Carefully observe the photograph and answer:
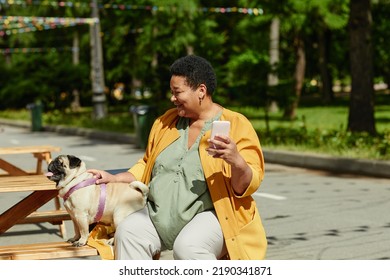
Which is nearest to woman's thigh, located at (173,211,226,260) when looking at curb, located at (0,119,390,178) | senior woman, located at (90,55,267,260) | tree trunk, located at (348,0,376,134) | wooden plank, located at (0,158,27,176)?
senior woman, located at (90,55,267,260)

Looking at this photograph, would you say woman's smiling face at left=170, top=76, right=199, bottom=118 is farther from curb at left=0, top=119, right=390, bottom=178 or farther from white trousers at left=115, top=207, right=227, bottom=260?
curb at left=0, top=119, right=390, bottom=178

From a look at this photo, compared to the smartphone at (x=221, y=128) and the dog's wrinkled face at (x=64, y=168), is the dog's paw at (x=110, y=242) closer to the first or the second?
the dog's wrinkled face at (x=64, y=168)

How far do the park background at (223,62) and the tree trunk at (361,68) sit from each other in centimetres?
2

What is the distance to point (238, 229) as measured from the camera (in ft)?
14.8

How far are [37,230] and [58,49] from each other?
52398 mm

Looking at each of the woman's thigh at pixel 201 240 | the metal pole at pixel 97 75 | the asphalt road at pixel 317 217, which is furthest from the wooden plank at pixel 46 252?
the metal pole at pixel 97 75

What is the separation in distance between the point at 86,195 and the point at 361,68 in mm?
13667

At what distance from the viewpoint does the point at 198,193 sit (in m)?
4.56

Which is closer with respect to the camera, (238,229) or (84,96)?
(238,229)

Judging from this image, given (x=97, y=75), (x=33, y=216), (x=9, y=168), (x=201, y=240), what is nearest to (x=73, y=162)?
(x=201, y=240)

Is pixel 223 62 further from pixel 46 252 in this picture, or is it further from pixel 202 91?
pixel 202 91

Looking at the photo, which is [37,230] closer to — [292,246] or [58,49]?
[292,246]
